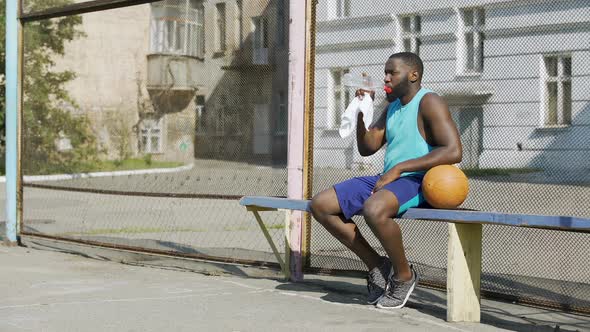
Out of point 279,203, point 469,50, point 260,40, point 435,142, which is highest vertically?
point 260,40

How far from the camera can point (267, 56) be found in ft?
27.4

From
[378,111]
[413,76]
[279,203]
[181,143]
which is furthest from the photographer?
[181,143]

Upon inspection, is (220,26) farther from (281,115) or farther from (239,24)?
(281,115)

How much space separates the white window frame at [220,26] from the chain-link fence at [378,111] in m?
0.01

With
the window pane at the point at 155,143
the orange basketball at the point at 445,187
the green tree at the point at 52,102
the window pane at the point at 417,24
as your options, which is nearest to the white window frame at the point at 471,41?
the window pane at the point at 417,24

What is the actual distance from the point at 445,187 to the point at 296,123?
2.06 metres

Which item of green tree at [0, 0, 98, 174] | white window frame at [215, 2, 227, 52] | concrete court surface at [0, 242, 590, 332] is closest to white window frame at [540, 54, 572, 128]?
concrete court surface at [0, 242, 590, 332]

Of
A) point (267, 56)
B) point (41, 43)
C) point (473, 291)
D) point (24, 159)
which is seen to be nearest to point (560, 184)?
point (473, 291)

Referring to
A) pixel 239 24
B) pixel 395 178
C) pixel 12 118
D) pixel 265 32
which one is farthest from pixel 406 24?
pixel 12 118

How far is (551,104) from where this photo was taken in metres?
6.95

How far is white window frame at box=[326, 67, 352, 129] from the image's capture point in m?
8.35

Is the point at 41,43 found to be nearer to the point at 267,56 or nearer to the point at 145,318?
the point at 267,56

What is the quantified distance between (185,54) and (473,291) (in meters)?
4.93

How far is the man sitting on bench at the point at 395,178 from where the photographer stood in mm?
6105
